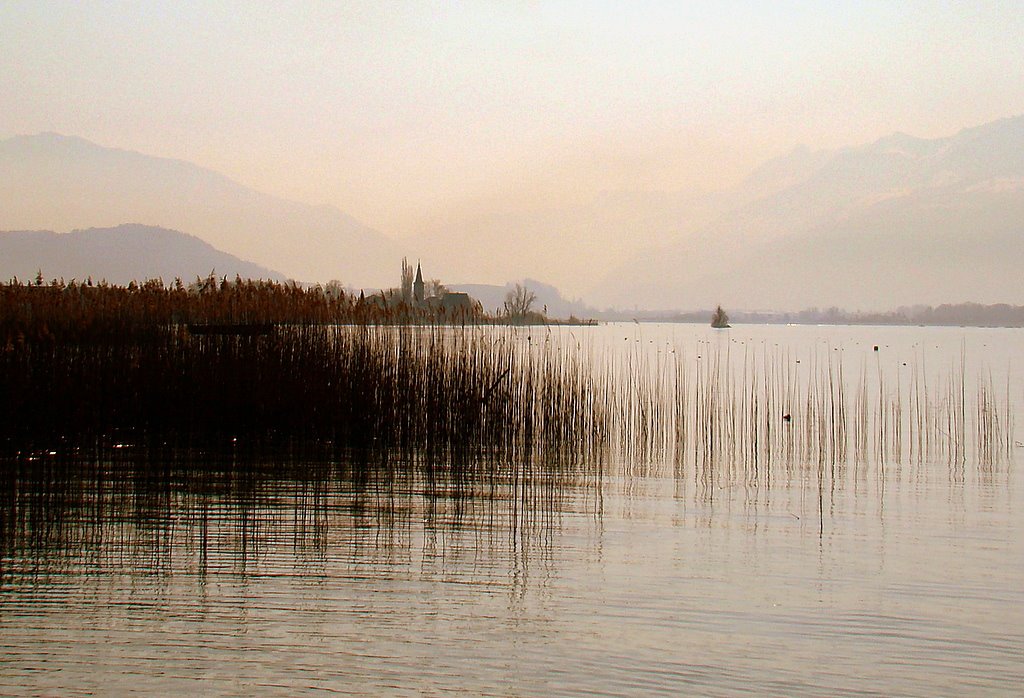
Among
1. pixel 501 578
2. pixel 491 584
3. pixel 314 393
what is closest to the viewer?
pixel 491 584

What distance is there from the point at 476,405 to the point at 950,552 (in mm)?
4769

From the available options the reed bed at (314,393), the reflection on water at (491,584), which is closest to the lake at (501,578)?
the reflection on water at (491,584)

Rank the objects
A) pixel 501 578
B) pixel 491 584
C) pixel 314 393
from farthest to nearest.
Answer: pixel 314 393
pixel 501 578
pixel 491 584

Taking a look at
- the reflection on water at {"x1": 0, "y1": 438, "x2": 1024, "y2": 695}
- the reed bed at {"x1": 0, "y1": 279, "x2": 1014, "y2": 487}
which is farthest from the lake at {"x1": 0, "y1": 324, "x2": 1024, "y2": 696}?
the reed bed at {"x1": 0, "y1": 279, "x2": 1014, "y2": 487}

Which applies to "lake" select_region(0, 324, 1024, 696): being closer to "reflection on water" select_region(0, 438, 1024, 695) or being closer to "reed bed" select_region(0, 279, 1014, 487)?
"reflection on water" select_region(0, 438, 1024, 695)

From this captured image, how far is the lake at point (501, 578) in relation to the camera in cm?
377

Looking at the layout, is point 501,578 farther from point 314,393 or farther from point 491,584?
point 314,393

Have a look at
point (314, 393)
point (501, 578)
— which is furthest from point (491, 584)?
point (314, 393)

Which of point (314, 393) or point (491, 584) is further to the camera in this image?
point (314, 393)

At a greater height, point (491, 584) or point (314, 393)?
point (314, 393)

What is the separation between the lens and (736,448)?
33.4 feet

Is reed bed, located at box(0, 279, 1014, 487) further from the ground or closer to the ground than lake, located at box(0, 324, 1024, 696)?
further from the ground

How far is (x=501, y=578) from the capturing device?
5.04 metres

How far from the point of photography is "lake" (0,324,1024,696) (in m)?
3.77
